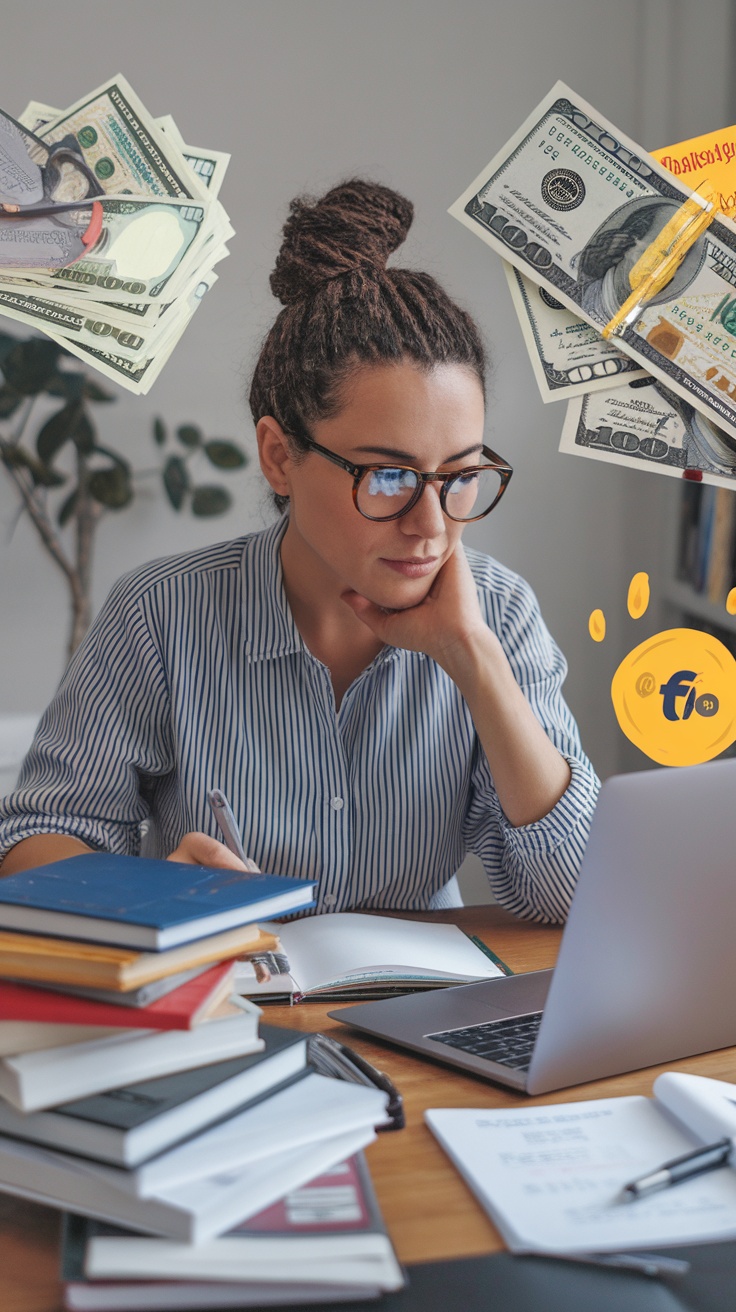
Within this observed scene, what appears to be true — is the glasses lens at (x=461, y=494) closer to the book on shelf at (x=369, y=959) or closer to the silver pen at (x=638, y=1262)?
the book on shelf at (x=369, y=959)

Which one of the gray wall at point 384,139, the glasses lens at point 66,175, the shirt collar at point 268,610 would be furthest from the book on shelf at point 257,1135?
the gray wall at point 384,139

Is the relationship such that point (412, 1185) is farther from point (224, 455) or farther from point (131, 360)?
point (224, 455)

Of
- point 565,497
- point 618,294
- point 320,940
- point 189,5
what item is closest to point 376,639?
point 320,940

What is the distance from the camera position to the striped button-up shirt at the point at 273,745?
1.31 meters

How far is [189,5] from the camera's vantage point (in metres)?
2.35

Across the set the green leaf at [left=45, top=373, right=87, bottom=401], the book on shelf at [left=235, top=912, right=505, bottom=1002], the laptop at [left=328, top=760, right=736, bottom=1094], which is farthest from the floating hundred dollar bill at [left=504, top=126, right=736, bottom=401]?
the green leaf at [left=45, top=373, right=87, bottom=401]

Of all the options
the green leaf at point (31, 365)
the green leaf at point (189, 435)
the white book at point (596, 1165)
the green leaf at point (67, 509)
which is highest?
the green leaf at point (189, 435)

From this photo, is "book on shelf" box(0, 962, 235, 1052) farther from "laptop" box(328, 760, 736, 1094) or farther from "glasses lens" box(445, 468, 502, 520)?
"glasses lens" box(445, 468, 502, 520)

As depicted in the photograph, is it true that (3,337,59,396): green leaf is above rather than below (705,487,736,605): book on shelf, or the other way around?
below

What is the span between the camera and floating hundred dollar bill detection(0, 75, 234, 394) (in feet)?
4.88

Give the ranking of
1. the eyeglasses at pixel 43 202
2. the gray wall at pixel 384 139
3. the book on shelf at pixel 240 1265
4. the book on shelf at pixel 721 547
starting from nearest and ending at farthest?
the book on shelf at pixel 240 1265 → the eyeglasses at pixel 43 202 → the gray wall at pixel 384 139 → the book on shelf at pixel 721 547

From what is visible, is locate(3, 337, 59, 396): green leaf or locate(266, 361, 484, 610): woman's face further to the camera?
locate(3, 337, 59, 396): green leaf

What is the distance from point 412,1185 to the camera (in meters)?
0.69

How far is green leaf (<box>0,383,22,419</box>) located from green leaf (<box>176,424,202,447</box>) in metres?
0.34
